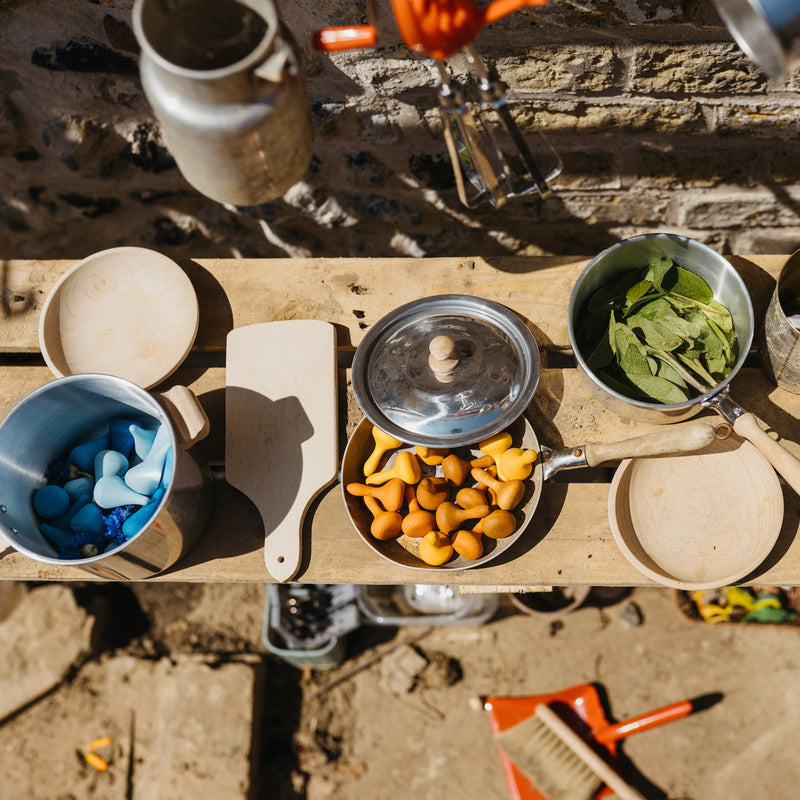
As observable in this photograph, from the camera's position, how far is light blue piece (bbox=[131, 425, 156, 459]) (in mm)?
1074

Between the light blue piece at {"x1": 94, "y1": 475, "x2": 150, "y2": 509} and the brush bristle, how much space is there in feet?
4.52

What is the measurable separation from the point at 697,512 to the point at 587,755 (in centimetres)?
107

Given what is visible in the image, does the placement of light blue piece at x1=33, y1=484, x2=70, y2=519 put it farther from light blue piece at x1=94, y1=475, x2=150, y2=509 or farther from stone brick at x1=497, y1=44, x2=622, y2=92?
stone brick at x1=497, y1=44, x2=622, y2=92

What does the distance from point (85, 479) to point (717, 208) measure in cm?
149

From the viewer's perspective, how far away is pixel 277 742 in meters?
2.05

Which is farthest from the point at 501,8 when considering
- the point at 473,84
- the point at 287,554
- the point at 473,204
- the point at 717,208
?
the point at 717,208

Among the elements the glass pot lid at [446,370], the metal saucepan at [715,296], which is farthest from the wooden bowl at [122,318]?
the metal saucepan at [715,296]

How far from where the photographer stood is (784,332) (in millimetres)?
1029

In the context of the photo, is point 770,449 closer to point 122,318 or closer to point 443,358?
point 443,358

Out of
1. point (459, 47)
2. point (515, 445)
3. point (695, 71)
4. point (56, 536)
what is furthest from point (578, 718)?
point (459, 47)

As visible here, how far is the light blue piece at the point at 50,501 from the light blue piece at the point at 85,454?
0.06 metres

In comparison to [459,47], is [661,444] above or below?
below

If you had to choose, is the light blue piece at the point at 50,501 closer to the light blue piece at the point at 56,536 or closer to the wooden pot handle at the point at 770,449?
the light blue piece at the point at 56,536

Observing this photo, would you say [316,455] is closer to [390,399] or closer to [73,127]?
[390,399]
